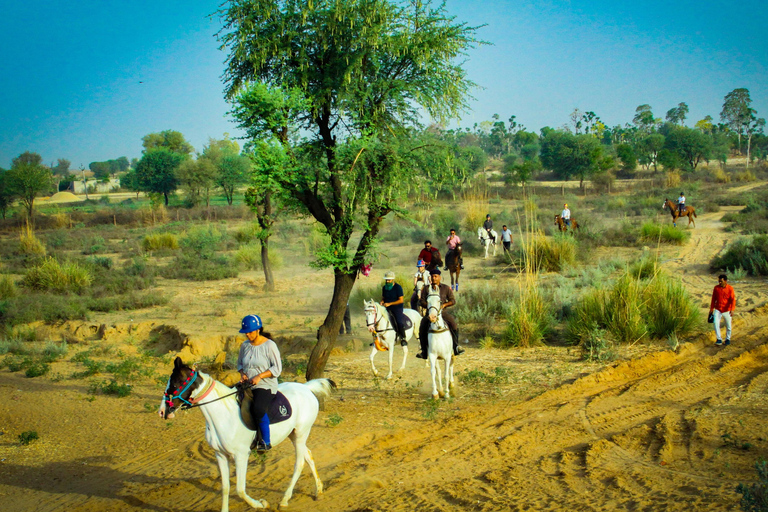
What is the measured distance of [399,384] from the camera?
10.9 m

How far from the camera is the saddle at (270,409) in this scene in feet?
19.2

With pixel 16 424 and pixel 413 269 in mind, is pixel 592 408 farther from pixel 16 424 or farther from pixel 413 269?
pixel 413 269

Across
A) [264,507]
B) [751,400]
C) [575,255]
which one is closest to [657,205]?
[575,255]

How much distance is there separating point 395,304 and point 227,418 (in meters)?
6.67

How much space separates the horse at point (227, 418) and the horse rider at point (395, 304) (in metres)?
5.64

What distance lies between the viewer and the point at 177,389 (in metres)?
5.39

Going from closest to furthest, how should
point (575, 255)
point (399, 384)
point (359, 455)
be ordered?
1. point (359, 455)
2. point (399, 384)
3. point (575, 255)

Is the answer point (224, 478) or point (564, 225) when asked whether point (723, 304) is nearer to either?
point (224, 478)

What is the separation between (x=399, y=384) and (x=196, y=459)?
4.50m

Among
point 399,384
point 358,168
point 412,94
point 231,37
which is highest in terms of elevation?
point 231,37

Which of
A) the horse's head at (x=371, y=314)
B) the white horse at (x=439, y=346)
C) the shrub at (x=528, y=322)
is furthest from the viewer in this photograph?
the shrub at (x=528, y=322)

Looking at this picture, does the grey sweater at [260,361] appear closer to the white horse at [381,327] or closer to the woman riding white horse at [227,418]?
the woman riding white horse at [227,418]

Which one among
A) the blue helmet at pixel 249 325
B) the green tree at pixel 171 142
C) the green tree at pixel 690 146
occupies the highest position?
the green tree at pixel 171 142

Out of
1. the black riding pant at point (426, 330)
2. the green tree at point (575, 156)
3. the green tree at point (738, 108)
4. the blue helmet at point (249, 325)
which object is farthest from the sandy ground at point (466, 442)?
the green tree at point (738, 108)
